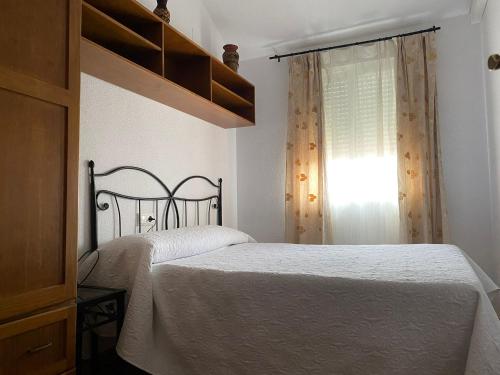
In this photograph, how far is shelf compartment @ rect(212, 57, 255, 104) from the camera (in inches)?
119

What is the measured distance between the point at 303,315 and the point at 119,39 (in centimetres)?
174

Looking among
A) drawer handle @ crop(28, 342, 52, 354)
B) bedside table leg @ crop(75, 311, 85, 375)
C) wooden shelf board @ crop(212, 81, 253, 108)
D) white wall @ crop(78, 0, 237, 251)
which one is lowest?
bedside table leg @ crop(75, 311, 85, 375)

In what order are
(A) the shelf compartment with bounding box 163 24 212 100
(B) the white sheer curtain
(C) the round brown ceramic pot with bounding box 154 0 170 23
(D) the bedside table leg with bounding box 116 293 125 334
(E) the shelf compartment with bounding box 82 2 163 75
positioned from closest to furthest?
(D) the bedside table leg with bounding box 116 293 125 334, (E) the shelf compartment with bounding box 82 2 163 75, (C) the round brown ceramic pot with bounding box 154 0 170 23, (A) the shelf compartment with bounding box 163 24 212 100, (B) the white sheer curtain

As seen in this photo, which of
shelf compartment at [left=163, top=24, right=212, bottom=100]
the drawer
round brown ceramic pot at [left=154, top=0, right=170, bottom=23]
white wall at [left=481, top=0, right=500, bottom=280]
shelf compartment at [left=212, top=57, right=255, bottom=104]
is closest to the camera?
the drawer

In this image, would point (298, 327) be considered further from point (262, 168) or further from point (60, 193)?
point (262, 168)

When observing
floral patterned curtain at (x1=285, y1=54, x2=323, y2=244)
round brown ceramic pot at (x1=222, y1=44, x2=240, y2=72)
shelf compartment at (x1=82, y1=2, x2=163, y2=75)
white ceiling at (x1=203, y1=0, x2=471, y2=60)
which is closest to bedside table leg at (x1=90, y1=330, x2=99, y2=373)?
shelf compartment at (x1=82, y1=2, x2=163, y2=75)

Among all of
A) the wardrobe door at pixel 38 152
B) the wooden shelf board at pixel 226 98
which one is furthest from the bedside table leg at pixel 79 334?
the wooden shelf board at pixel 226 98

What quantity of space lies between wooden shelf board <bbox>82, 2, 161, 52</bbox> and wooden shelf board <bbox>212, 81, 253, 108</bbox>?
0.76 meters

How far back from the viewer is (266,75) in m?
3.77

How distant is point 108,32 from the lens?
2.06 meters

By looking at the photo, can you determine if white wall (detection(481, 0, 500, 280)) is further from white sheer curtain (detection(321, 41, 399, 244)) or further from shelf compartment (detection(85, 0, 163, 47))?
shelf compartment (detection(85, 0, 163, 47))

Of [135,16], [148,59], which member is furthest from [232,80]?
[135,16]

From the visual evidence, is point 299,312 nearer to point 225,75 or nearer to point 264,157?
Result: point 225,75

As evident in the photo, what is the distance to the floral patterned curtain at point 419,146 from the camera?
3021 millimetres
